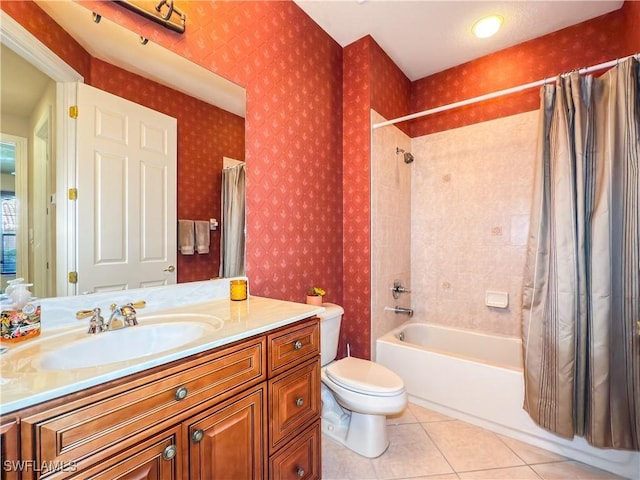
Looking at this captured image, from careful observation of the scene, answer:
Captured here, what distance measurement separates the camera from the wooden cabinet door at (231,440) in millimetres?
837

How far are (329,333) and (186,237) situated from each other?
0.99m

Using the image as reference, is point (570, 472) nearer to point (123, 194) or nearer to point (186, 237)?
point (186, 237)

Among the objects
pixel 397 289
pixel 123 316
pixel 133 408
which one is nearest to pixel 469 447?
pixel 397 289

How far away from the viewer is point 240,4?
1551 mm

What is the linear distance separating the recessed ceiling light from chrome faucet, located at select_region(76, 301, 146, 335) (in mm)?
2673

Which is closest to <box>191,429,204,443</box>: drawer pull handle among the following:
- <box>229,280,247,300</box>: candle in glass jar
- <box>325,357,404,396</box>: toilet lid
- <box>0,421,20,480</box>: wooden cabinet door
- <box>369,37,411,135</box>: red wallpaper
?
<box>0,421,20,480</box>: wooden cabinet door

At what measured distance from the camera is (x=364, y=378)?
161 centimetres

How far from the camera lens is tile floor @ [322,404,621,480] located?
149cm

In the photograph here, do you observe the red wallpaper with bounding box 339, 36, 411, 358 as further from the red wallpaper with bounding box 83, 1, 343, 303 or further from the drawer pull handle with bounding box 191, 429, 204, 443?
the drawer pull handle with bounding box 191, 429, 204, 443

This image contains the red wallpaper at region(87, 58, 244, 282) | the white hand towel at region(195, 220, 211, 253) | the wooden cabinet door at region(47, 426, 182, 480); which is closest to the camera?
the wooden cabinet door at region(47, 426, 182, 480)

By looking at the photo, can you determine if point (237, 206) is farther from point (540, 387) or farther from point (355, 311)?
point (540, 387)

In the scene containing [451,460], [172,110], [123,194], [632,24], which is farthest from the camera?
[632,24]

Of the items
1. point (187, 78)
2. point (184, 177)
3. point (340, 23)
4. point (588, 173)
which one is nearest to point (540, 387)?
point (588, 173)

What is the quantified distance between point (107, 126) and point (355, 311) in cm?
183
